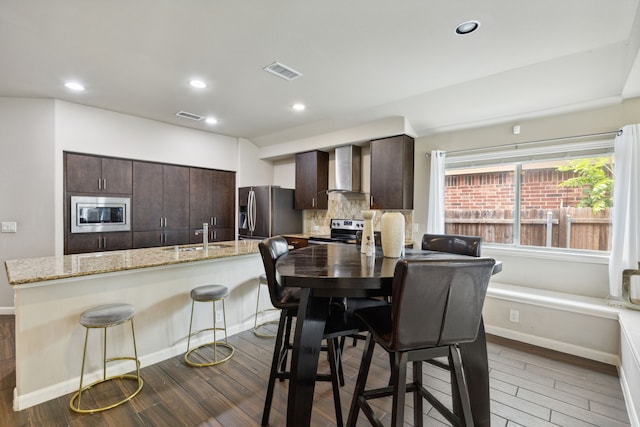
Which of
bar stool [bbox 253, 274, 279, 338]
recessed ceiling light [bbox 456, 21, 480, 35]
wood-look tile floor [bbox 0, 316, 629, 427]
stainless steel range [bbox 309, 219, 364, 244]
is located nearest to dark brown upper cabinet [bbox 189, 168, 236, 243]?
stainless steel range [bbox 309, 219, 364, 244]

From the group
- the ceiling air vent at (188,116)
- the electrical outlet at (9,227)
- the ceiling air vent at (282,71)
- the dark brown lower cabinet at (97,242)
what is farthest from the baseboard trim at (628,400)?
the electrical outlet at (9,227)

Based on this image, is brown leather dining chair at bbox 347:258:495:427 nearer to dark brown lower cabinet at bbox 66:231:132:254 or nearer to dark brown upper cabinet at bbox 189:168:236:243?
dark brown lower cabinet at bbox 66:231:132:254

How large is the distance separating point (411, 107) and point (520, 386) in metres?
2.98

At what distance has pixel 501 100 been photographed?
315 cm

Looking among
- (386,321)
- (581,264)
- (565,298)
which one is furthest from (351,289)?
(581,264)

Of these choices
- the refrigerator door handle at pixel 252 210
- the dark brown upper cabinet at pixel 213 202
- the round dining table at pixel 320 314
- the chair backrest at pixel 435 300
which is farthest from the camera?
the refrigerator door handle at pixel 252 210

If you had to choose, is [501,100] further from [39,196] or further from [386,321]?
[39,196]

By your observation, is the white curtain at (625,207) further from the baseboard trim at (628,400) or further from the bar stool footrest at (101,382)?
the bar stool footrest at (101,382)

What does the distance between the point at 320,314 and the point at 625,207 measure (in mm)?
3085

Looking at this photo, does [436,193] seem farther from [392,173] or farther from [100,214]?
[100,214]

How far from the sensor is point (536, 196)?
3451 millimetres

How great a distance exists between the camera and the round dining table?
130cm

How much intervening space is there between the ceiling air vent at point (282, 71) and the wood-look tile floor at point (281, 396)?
2.63m

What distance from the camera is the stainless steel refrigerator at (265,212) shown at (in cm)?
512
